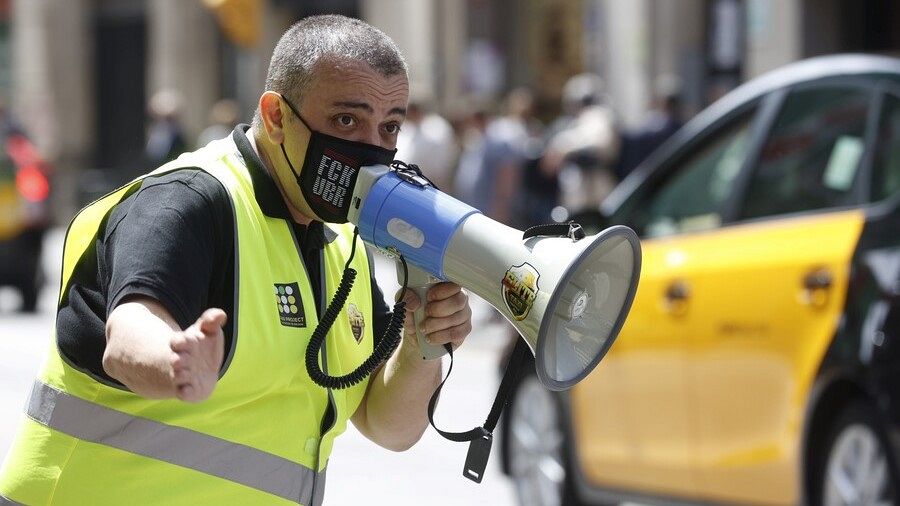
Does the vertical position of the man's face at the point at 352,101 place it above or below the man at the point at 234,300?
above

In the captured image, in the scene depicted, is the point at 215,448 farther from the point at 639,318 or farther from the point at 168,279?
the point at 639,318

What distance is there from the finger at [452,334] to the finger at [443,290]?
0.10 metres

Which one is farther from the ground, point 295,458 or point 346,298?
point 346,298

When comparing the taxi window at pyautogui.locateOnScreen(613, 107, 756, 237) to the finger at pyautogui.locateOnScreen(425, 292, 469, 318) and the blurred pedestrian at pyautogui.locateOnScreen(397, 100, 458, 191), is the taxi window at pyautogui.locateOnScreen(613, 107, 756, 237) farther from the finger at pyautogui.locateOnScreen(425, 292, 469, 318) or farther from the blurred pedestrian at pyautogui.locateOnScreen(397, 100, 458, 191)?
the blurred pedestrian at pyautogui.locateOnScreen(397, 100, 458, 191)

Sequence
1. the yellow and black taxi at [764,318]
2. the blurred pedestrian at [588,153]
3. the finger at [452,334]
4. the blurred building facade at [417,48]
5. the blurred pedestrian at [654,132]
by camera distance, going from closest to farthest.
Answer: the finger at [452,334] < the yellow and black taxi at [764,318] < the blurred pedestrian at [588,153] < the blurred pedestrian at [654,132] < the blurred building facade at [417,48]

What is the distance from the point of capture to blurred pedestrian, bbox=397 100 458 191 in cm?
1825

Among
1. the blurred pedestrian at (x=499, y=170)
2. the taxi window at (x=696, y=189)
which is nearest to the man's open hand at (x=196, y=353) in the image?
the taxi window at (x=696, y=189)

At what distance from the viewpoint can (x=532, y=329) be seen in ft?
8.93

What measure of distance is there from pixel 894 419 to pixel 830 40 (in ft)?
40.5

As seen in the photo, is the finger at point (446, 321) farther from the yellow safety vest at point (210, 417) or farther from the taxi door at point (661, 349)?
the taxi door at point (661, 349)

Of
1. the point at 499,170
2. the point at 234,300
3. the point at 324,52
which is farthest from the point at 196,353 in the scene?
the point at 499,170

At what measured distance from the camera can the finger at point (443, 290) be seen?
9.78ft

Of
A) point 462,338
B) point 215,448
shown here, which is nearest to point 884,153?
point 462,338

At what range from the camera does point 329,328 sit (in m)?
2.98
